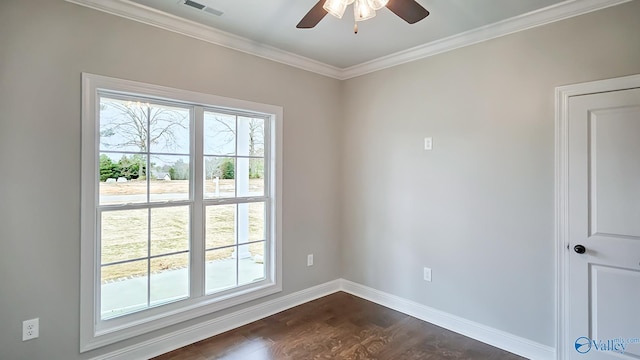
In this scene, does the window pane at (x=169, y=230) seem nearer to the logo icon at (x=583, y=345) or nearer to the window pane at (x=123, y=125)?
the window pane at (x=123, y=125)

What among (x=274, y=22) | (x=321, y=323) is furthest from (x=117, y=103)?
(x=321, y=323)

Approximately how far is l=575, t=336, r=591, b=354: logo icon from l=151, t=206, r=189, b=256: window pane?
3.07 meters

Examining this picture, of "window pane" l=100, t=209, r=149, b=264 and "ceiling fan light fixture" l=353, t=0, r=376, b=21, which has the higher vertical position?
"ceiling fan light fixture" l=353, t=0, r=376, b=21

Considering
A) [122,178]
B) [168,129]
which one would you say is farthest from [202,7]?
[122,178]

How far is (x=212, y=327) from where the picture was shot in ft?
9.25

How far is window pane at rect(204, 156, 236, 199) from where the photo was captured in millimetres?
2877

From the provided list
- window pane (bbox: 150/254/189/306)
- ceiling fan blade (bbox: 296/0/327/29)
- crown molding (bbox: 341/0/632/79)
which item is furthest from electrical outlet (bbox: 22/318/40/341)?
crown molding (bbox: 341/0/632/79)

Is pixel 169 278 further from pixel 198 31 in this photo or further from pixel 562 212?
pixel 562 212

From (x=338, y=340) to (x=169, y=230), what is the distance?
1703mm

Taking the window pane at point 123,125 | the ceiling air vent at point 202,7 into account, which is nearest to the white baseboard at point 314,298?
the window pane at point 123,125

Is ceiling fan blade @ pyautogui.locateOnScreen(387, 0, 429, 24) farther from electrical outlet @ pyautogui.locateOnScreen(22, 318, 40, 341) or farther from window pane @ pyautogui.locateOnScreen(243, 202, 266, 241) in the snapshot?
electrical outlet @ pyautogui.locateOnScreen(22, 318, 40, 341)

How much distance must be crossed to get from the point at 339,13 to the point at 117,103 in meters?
1.77

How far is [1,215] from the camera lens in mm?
1924

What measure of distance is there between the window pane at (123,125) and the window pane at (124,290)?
90 cm
